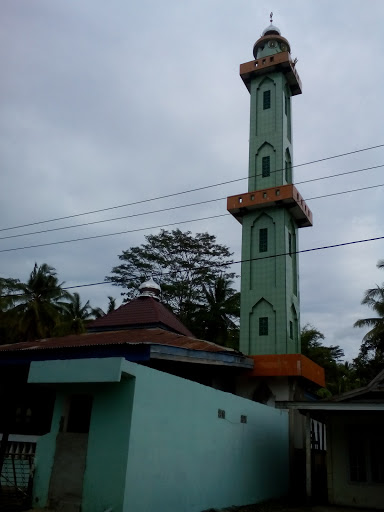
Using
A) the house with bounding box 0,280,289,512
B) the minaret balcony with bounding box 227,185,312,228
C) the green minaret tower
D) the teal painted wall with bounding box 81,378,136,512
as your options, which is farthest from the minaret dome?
the teal painted wall with bounding box 81,378,136,512

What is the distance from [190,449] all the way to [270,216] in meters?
14.3

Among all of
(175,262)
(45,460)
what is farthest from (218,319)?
(45,460)

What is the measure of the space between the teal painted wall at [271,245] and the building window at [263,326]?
0.32 feet

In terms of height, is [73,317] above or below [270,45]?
below

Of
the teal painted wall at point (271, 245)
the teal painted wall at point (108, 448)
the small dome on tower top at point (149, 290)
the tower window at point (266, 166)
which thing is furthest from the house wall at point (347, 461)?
the tower window at point (266, 166)

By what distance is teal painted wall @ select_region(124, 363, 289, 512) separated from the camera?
8789mm

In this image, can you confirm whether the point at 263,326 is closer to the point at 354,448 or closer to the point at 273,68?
the point at 354,448

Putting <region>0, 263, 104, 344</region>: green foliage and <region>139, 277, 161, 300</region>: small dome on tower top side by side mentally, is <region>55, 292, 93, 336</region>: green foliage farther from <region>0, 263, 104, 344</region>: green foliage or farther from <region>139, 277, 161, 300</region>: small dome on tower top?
<region>139, 277, 161, 300</region>: small dome on tower top

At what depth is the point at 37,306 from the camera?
108 ft

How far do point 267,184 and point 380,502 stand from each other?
48.9 feet

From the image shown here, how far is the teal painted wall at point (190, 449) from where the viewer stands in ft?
28.8

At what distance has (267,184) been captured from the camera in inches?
934

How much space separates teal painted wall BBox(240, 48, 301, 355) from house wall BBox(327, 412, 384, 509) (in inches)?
→ 259

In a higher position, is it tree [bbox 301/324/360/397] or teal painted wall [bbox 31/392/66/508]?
tree [bbox 301/324/360/397]
